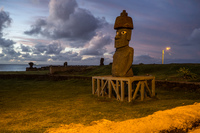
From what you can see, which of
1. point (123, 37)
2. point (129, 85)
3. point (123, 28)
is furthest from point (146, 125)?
point (123, 28)

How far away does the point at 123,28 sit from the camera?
1041 cm

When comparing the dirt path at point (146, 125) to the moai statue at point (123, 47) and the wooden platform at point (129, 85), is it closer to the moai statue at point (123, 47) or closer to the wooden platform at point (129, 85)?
the wooden platform at point (129, 85)

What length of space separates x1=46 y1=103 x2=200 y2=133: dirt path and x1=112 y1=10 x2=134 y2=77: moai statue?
4498mm

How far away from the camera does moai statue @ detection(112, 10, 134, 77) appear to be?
1020cm

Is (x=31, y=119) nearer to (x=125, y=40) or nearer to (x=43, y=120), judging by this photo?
(x=43, y=120)

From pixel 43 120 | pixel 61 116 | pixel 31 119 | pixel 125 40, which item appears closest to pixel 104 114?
pixel 61 116

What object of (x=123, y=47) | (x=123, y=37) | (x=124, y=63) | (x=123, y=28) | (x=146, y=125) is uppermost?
(x=123, y=28)

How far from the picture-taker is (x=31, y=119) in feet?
21.5

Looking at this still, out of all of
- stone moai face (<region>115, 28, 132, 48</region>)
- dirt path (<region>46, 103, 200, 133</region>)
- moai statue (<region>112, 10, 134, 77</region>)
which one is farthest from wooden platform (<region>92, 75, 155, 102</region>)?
dirt path (<region>46, 103, 200, 133</region>)

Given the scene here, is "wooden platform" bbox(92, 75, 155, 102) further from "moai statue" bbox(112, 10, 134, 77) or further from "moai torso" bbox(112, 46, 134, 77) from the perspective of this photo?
"moai statue" bbox(112, 10, 134, 77)

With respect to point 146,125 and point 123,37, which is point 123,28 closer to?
point 123,37

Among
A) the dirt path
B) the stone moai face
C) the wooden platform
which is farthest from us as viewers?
the stone moai face

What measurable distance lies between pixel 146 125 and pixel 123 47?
20.3ft

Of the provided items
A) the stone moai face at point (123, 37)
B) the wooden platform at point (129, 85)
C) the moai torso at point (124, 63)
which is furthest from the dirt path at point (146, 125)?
the stone moai face at point (123, 37)
